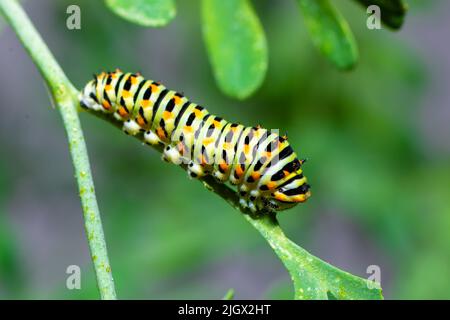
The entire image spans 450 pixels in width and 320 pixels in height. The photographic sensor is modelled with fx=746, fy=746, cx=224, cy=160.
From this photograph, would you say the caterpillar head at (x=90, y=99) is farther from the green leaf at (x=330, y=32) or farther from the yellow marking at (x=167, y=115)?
the green leaf at (x=330, y=32)

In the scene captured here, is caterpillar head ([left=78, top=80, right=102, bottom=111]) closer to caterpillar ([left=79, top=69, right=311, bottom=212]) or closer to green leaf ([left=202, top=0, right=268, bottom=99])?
caterpillar ([left=79, top=69, right=311, bottom=212])

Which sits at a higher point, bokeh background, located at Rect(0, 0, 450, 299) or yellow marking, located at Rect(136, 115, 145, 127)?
bokeh background, located at Rect(0, 0, 450, 299)

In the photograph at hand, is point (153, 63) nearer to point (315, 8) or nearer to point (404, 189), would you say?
point (404, 189)

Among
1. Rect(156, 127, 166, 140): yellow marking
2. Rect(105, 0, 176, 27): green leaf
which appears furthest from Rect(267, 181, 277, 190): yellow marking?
Rect(105, 0, 176, 27): green leaf

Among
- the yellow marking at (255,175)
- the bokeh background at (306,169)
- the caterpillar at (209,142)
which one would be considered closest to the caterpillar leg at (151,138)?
the caterpillar at (209,142)
